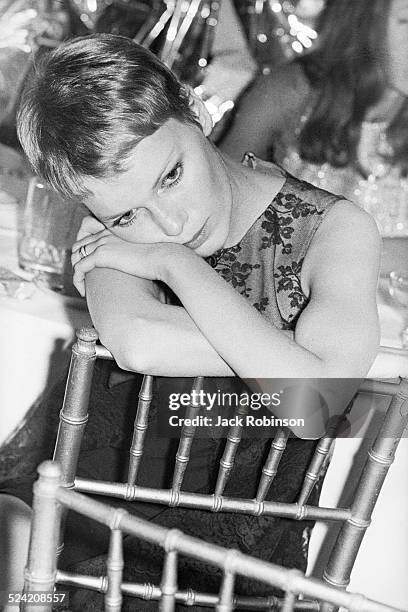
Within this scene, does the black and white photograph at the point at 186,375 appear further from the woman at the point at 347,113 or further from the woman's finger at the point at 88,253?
the woman at the point at 347,113

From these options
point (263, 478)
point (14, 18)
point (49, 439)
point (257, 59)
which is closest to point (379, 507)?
point (263, 478)

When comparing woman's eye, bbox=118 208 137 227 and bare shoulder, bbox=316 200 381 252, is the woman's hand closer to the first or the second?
woman's eye, bbox=118 208 137 227

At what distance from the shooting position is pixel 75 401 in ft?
2.90

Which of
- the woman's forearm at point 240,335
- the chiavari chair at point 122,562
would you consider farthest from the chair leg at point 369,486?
the chiavari chair at point 122,562

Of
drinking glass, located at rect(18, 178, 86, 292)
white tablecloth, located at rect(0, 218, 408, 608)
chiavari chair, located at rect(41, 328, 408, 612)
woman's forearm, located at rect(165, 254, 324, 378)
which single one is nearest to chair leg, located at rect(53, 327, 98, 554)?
chiavari chair, located at rect(41, 328, 408, 612)

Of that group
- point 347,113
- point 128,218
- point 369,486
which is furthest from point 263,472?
point 347,113

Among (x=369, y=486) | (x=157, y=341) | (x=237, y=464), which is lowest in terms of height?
(x=237, y=464)

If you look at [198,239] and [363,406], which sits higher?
[198,239]

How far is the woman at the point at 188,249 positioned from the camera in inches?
34.2

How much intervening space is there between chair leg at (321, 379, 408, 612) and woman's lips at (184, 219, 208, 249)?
29cm

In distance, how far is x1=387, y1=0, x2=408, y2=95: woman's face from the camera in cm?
160

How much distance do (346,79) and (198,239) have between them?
80 cm

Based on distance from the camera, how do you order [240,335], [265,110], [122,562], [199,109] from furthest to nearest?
1. [265,110]
2. [199,109]
3. [240,335]
4. [122,562]

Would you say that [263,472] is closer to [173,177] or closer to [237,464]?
[237,464]
